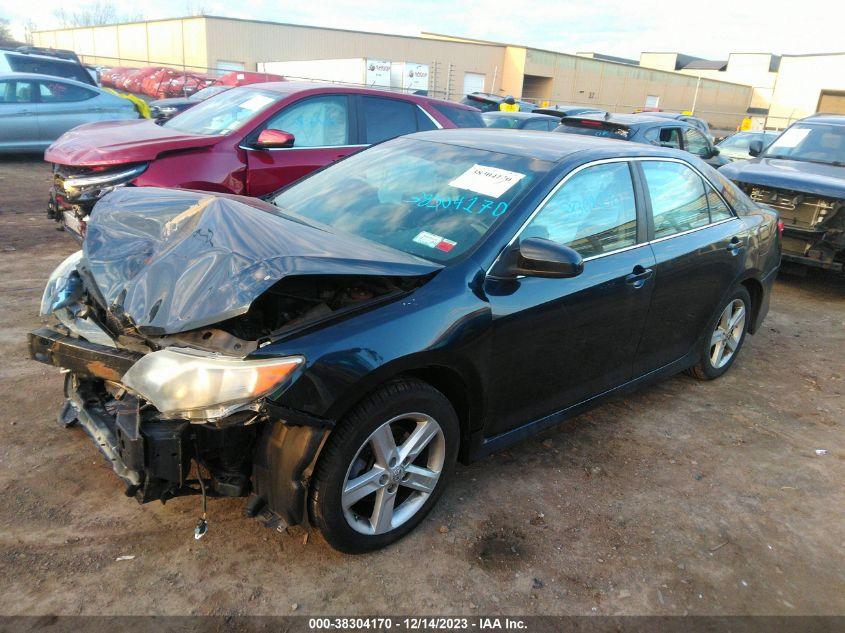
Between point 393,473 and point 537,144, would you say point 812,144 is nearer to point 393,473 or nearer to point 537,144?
point 537,144

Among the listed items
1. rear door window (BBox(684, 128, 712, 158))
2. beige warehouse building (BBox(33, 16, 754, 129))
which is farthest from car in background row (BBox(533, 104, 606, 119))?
beige warehouse building (BBox(33, 16, 754, 129))

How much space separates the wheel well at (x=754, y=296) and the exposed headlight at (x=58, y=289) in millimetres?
4413

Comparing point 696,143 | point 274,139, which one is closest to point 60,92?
point 274,139

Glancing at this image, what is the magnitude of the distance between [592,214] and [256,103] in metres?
4.07

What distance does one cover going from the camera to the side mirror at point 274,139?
18.4 feet

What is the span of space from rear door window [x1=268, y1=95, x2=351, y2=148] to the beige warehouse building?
29.0m

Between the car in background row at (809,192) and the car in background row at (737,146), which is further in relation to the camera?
the car in background row at (737,146)

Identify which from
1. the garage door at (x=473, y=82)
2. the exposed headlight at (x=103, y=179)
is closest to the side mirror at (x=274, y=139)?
the exposed headlight at (x=103, y=179)

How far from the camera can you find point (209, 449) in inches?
93.8

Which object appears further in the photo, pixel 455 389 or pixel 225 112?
pixel 225 112

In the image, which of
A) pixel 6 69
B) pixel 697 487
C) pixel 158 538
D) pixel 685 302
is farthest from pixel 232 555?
pixel 6 69

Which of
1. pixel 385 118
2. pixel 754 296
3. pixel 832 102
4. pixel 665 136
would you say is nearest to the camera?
pixel 754 296

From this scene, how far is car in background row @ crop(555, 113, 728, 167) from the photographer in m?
8.55

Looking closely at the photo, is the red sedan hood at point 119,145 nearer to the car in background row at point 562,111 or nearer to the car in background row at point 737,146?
the car in background row at point 562,111
